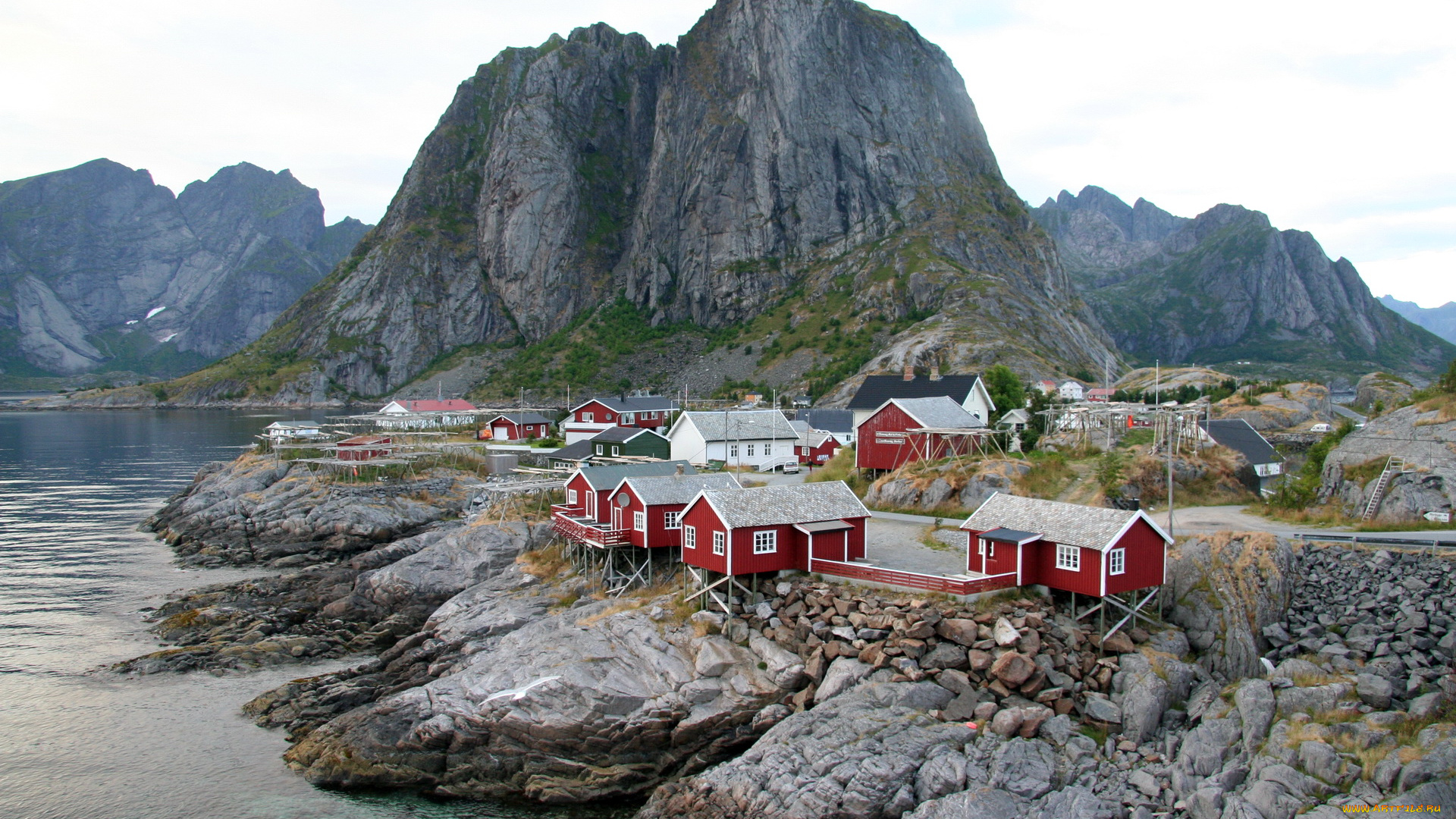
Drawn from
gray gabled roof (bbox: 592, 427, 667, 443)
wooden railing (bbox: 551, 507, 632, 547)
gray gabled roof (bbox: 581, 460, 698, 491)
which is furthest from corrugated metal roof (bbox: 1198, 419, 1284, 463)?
gray gabled roof (bbox: 592, 427, 667, 443)

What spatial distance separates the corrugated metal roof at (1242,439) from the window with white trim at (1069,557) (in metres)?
26.0

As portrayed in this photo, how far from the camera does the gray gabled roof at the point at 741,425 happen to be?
187ft

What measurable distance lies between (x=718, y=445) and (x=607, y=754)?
3444 centimetres

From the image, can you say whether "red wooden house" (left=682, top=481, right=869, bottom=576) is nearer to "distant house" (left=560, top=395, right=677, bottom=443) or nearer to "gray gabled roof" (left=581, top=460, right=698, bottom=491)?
"gray gabled roof" (left=581, top=460, right=698, bottom=491)

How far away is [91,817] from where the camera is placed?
21.9 metres

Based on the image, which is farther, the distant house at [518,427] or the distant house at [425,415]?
the distant house at [425,415]

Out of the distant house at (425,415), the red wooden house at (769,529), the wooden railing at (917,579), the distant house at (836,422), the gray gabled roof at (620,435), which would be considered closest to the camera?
the wooden railing at (917,579)

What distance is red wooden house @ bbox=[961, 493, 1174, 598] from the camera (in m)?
24.4

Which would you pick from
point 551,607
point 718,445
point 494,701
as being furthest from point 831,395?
point 494,701

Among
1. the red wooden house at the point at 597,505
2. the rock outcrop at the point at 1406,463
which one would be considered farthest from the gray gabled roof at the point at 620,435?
the rock outcrop at the point at 1406,463

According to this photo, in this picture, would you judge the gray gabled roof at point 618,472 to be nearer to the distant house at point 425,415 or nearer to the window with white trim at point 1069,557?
the window with white trim at point 1069,557

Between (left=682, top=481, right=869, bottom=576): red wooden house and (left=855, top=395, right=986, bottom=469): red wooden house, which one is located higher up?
(left=855, top=395, right=986, bottom=469): red wooden house

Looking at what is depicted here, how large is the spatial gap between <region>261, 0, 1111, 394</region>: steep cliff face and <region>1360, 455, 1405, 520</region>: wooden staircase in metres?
72.6

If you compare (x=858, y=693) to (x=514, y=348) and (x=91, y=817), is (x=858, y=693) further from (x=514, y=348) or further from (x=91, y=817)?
(x=514, y=348)
